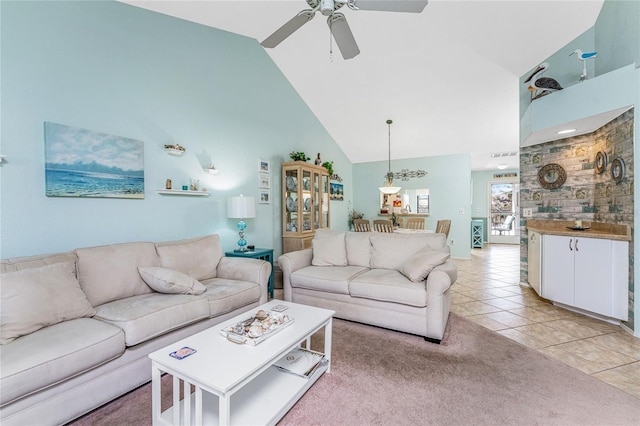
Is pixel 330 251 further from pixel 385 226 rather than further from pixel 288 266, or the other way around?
pixel 385 226

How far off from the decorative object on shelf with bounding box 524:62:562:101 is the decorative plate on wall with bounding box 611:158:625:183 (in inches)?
38.0

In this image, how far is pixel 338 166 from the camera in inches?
266

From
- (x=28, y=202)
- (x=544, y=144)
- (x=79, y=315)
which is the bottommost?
(x=79, y=315)

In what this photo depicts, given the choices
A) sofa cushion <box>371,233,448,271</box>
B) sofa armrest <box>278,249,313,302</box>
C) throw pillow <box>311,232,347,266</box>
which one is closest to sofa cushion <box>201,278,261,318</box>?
sofa armrest <box>278,249,313,302</box>

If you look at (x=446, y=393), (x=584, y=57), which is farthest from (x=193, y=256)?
(x=584, y=57)

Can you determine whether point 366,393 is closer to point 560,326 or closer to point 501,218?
point 560,326

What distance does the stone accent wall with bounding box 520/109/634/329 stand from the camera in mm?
2715

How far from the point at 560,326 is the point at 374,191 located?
192 inches

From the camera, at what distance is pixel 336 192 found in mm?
6664

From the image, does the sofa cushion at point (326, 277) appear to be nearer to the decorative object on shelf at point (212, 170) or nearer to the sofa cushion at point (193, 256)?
the sofa cushion at point (193, 256)

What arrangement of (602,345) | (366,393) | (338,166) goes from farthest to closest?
1. (338,166)
2. (602,345)
3. (366,393)

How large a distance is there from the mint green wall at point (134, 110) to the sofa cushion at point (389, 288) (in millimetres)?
1974

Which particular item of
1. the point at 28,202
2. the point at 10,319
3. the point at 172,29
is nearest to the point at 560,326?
the point at 10,319

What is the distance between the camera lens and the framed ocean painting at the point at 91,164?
2258mm
